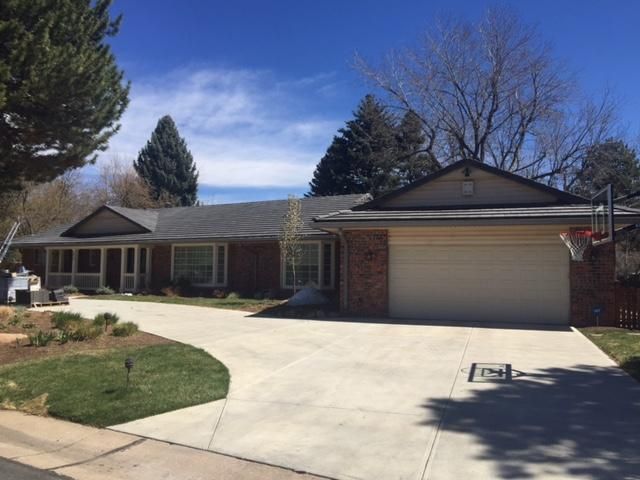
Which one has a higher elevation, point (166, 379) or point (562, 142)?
point (562, 142)

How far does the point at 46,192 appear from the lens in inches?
1597

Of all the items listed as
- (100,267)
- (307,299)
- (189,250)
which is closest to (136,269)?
(189,250)

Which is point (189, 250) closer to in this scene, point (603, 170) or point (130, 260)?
point (130, 260)

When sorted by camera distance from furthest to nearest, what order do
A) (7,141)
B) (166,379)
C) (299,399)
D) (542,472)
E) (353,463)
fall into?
(7,141) → (166,379) → (299,399) → (353,463) → (542,472)

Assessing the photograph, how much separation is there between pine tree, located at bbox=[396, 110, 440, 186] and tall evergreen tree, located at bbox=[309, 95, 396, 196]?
0.71 m

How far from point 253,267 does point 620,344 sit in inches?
594

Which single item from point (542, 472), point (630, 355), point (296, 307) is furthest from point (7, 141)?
point (630, 355)

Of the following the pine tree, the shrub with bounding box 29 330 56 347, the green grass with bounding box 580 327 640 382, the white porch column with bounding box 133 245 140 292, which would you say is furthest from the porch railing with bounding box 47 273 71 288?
the green grass with bounding box 580 327 640 382

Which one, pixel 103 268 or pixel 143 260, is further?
pixel 103 268

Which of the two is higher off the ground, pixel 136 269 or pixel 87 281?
Answer: pixel 136 269

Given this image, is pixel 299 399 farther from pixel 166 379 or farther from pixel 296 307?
pixel 296 307

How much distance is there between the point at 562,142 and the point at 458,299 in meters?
22.6

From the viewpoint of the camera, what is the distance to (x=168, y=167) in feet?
178

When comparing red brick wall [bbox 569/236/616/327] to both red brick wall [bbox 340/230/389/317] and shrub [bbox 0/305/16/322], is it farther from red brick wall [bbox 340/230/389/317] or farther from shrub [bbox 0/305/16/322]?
shrub [bbox 0/305/16/322]
